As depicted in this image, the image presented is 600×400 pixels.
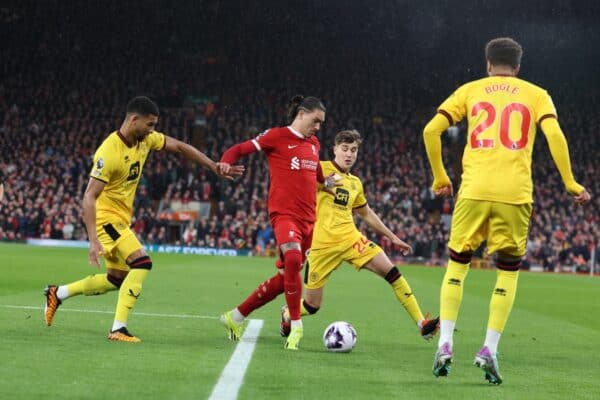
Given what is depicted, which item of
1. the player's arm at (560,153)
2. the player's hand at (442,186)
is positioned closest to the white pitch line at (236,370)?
the player's hand at (442,186)

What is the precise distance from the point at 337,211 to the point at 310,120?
149cm

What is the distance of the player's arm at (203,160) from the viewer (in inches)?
325

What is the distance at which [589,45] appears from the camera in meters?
45.1

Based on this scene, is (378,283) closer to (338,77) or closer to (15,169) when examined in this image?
(15,169)

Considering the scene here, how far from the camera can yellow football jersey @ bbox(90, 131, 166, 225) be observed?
817 cm

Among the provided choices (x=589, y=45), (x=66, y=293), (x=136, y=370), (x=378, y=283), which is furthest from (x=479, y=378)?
(x=589, y=45)

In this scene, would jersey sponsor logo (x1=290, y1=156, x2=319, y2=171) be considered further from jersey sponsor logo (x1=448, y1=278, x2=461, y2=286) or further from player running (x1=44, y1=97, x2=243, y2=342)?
jersey sponsor logo (x1=448, y1=278, x2=461, y2=286)

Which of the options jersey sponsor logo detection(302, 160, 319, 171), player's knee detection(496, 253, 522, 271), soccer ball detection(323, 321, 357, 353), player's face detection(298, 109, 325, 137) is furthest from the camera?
jersey sponsor logo detection(302, 160, 319, 171)

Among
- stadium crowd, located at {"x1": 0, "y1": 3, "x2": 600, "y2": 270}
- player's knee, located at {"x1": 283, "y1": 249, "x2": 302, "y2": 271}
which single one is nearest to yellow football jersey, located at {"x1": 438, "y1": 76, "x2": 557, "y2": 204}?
player's knee, located at {"x1": 283, "y1": 249, "x2": 302, "y2": 271}

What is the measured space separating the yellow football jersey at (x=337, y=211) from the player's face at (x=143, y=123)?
7.08 feet

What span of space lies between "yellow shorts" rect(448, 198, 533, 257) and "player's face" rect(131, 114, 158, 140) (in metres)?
3.02

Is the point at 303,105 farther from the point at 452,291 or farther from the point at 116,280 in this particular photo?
the point at 452,291

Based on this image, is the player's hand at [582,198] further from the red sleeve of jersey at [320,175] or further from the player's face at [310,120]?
the red sleeve of jersey at [320,175]

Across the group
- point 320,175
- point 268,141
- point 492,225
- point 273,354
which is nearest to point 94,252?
point 273,354
